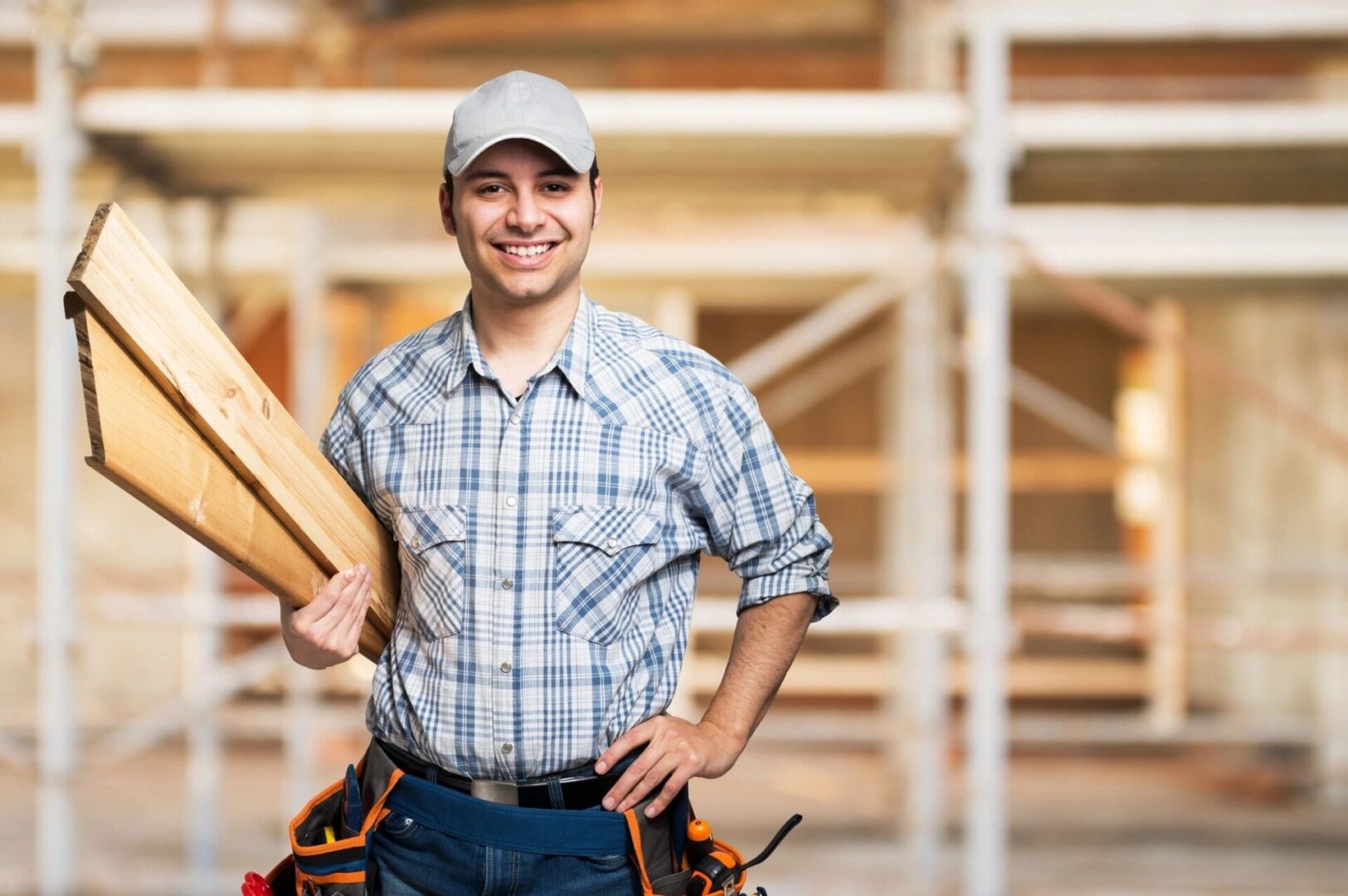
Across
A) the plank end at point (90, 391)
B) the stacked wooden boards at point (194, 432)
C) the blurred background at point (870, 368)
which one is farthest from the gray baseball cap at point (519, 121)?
the blurred background at point (870, 368)

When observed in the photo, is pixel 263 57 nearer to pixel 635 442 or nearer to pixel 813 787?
pixel 813 787

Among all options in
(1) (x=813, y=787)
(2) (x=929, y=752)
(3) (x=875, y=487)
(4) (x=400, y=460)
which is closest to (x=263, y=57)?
(3) (x=875, y=487)

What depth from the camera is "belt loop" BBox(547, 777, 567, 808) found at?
176cm

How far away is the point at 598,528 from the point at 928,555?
3.81 metres

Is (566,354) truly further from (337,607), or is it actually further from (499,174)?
(337,607)

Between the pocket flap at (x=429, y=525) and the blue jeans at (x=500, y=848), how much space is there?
0.96ft

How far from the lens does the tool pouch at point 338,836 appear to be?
5.78ft

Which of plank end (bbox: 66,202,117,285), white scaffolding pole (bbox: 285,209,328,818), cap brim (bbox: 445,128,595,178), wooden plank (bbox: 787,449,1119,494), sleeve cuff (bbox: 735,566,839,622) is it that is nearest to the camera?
plank end (bbox: 66,202,117,285)

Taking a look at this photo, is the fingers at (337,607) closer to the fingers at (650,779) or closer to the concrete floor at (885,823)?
the fingers at (650,779)

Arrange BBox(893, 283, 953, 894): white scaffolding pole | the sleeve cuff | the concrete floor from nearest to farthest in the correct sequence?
the sleeve cuff
BBox(893, 283, 953, 894): white scaffolding pole
the concrete floor

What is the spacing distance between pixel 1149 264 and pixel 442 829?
4.66m

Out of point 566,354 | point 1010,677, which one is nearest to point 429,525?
point 566,354

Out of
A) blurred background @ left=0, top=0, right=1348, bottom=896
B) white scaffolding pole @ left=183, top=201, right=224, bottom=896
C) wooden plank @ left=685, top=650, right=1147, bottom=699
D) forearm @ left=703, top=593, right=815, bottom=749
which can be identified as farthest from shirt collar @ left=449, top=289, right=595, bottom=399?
wooden plank @ left=685, top=650, right=1147, bottom=699

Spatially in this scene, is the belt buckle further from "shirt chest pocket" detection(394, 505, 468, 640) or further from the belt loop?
"shirt chest pocket" detection(394, 505, 468, 640)
